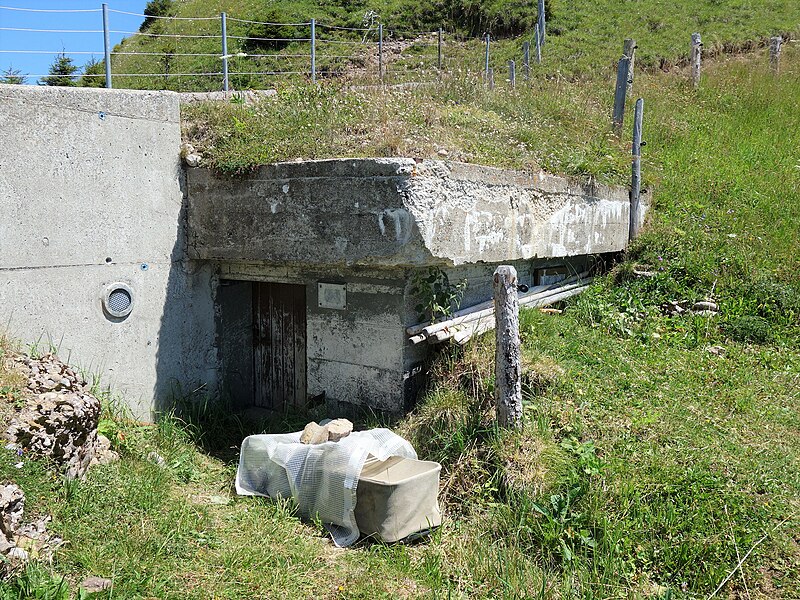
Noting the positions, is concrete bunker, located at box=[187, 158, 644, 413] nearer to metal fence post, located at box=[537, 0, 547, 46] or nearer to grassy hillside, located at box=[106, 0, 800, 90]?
grassy hillside, located at box=[106, 0, 800, 90]

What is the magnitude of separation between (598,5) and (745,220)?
2193 centimetres

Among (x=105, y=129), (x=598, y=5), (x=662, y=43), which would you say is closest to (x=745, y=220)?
(x=105, y=129)

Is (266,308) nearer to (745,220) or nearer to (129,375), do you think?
(129,375)

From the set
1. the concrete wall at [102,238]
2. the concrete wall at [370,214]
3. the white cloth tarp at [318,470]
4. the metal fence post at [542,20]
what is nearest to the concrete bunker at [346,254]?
the concrete wall at [370,214]

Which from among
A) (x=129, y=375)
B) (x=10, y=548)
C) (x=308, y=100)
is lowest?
(x=10, y=548)

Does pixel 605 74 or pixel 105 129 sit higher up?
pixel 605 74

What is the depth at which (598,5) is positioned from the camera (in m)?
26.3

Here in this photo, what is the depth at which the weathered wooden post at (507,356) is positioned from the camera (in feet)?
15.0

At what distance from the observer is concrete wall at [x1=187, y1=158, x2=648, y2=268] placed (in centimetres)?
473

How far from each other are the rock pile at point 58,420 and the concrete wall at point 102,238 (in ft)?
1.78

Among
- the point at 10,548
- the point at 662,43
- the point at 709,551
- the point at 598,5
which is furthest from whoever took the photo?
the point at 598,5

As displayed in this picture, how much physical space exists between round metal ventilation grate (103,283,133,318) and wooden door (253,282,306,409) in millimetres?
1469

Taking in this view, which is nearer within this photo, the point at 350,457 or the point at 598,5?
the point at 350,457

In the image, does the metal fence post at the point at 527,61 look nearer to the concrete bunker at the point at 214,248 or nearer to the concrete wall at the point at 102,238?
the concrete bunker at the point at 214,248
